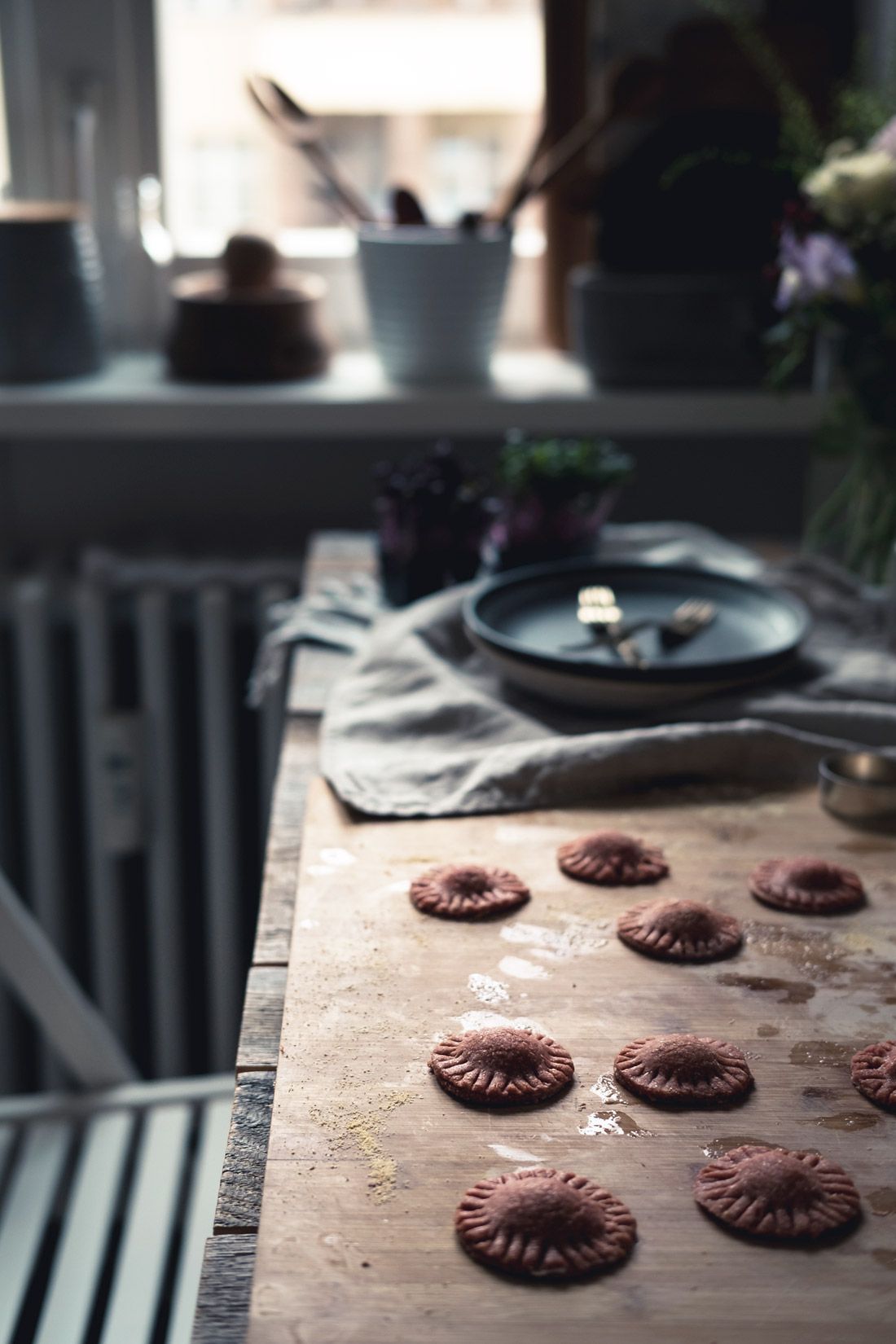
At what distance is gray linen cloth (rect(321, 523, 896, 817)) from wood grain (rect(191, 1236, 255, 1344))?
1.35ft

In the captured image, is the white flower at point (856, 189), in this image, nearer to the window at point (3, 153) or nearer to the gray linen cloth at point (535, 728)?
the gray linen cloth at point (535, 728)

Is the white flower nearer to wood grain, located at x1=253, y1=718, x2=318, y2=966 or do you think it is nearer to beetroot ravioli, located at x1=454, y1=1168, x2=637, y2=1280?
wood grain, located at x1=253, y1=718, x2=318, y2=966

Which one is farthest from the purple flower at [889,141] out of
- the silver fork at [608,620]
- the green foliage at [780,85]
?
the silver fork at [608,620]

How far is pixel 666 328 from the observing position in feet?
5.88

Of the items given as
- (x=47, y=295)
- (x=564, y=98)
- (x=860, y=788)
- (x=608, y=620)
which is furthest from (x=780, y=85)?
(x=860, y=788)

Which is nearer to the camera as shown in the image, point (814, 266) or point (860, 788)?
point (860, 788)

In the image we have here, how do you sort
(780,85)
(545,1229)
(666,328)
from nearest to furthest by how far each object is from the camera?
(545,1229) → (780,85) → (666,328)

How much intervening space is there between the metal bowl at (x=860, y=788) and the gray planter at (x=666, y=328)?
2.80 ft

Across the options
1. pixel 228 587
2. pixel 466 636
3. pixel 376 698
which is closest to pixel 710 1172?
pixel 376 698

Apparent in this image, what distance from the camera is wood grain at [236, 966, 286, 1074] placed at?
0.74 metres

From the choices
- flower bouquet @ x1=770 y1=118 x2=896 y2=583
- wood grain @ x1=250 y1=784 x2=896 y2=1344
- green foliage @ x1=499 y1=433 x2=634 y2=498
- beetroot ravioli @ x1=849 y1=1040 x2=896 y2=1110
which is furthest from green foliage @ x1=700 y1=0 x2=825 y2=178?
beetroot ravioli @ x1=849 y1=1040 x2=896 y2=1110

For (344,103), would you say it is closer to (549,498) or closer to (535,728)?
(549,498)

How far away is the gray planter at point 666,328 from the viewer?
1.76 meters

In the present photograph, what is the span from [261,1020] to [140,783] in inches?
44.7
